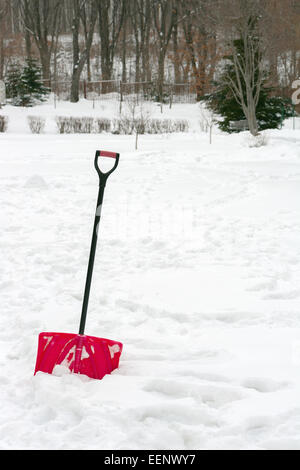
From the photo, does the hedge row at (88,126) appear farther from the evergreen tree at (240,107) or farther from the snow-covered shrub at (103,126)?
the evergreen tree at (240,107)

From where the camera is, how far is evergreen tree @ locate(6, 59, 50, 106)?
27.4 meters

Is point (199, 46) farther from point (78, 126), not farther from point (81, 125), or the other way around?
point (78, 126)

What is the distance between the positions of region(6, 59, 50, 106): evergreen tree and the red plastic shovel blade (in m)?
27.0

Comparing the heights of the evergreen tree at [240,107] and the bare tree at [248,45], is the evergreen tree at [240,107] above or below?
below

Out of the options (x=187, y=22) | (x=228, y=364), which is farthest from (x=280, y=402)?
(x=187, y=22)

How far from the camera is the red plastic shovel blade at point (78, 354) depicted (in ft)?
8.06

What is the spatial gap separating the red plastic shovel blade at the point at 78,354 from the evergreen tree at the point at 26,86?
2699cm

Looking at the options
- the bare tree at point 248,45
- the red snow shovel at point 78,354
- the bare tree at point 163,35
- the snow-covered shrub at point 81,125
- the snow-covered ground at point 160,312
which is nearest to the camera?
the snow-covered ground at point 160,312

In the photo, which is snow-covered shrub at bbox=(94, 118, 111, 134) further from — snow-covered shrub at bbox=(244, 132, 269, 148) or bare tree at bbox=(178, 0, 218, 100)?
bare tree at bbox=(178, 0, 218, 100)

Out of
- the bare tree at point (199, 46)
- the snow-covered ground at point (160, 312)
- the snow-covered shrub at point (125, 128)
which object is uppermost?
the bare tree at point (199, 46)

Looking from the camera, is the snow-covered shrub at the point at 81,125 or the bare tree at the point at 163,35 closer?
the snow-covered shrub at the point at 81,125

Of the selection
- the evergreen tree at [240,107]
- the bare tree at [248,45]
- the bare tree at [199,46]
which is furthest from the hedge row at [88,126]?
the bare tree at [199,46]

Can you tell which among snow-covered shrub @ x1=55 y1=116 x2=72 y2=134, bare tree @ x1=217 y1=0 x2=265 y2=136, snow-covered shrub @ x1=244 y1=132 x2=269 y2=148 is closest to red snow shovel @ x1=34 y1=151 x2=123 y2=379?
snow-covered shrub @ x1=244 y1=132 x2=269 y2=148

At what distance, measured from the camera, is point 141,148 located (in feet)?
46.4
